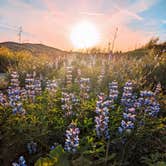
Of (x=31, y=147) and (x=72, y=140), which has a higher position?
(x=72, y=140)

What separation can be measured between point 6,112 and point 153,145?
1.66 metres

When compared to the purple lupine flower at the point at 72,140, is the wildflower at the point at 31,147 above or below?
below

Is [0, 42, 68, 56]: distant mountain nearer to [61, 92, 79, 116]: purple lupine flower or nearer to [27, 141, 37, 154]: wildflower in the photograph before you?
[61, 92, 79, 116]: purple lupine flower

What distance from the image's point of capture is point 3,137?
2980mm

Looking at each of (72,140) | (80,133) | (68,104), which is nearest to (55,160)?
(72,140)

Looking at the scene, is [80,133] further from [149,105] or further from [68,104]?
[149,105]

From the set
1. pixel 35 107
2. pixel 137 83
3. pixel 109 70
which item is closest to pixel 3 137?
pixel 35 107

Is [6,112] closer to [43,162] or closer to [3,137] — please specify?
[3,137]

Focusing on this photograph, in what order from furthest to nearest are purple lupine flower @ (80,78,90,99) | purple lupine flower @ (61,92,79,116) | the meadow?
1. purple lupine flower @ (80,78,90,99)
2. purple lupine flower @ (61,92,79,116)
3. the meadow

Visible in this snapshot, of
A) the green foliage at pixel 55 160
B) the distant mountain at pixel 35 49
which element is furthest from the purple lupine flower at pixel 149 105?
the distant mountain at pixel 35 49

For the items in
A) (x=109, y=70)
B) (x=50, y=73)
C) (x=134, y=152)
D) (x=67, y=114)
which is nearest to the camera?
(x=134, y=152)

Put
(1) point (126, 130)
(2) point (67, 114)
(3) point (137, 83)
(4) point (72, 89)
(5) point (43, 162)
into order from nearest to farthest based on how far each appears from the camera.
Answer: (5) point (43, 162) → (1) point (126, 130) → (2) point (67, 114) → (4) point (72, 89) → (3) point (137, 83)

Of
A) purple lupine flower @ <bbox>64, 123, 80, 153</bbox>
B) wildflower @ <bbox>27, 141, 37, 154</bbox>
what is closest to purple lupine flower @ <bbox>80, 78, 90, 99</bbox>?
wildflower @ <bbox>27, 141, 37, 154</bbox>

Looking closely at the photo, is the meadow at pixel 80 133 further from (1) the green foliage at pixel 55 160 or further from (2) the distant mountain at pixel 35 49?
(2) the distant mountain at pixel 35 49
